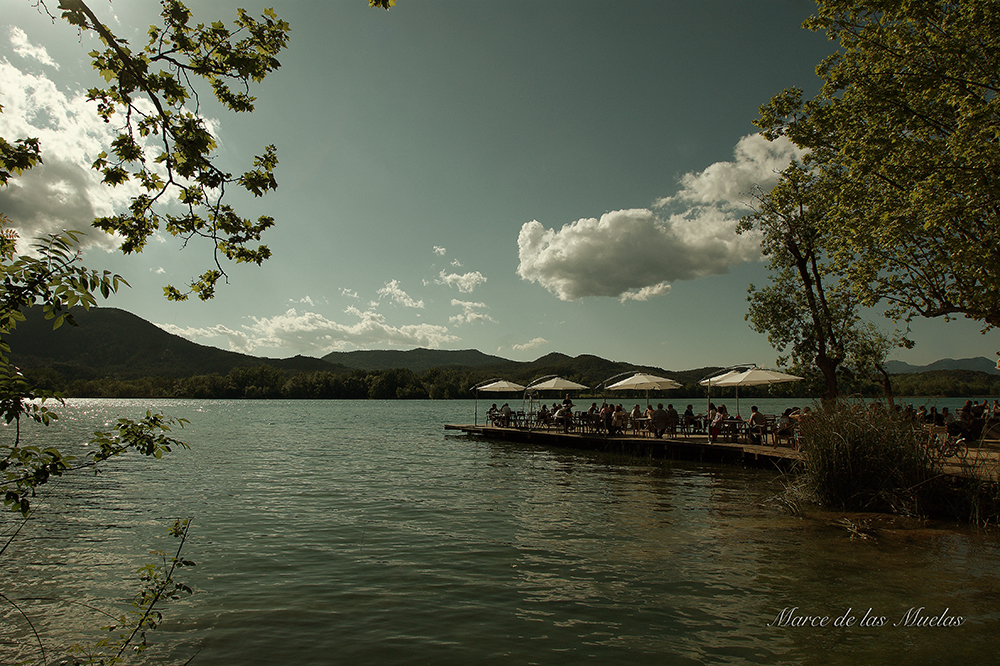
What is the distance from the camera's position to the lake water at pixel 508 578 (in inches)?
229

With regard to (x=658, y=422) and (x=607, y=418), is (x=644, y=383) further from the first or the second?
(x=607, y=418)

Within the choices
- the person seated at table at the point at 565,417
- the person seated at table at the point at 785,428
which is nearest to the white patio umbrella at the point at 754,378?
the person seated at table at the point at 785,428

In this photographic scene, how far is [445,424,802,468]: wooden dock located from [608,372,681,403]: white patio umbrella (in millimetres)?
2272

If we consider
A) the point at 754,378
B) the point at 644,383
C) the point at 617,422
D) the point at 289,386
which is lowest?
the point at 617,422

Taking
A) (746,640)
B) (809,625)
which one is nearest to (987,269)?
(809,625)

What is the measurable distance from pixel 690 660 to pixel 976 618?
360 centimetres

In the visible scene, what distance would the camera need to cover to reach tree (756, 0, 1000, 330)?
12.2m

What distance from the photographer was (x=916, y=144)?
13.9 meters

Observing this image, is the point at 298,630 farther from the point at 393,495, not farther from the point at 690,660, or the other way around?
the point at 393,495

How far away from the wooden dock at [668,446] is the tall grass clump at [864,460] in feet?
13.0

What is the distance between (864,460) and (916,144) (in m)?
8.57

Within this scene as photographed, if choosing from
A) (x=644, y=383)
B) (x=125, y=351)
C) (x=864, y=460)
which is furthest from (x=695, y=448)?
(x=125, y=351)

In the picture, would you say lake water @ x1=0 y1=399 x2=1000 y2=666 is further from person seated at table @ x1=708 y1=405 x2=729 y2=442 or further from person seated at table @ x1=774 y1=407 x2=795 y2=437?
person seated at table @ x1=708 y1=405 x2=729 y2=442

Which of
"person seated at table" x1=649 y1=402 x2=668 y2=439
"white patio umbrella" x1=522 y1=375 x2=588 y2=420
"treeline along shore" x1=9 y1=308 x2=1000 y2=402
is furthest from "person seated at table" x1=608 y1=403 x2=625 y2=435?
"treeline along shore" x1=9 y1=308 x2=1000 y2=402
